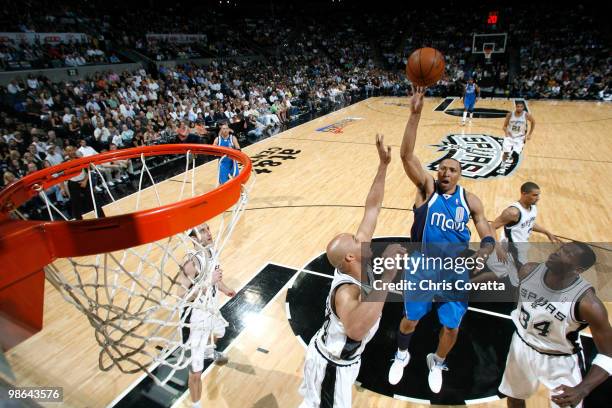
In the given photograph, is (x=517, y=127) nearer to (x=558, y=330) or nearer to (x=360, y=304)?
(x=558, y=330)

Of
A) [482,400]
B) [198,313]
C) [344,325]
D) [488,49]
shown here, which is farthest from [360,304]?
[488,49]

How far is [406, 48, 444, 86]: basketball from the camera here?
140 inches

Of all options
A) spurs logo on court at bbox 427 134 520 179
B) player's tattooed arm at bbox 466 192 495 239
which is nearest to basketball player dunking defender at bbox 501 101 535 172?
spurs logo on court at bbox 427 134 520 179

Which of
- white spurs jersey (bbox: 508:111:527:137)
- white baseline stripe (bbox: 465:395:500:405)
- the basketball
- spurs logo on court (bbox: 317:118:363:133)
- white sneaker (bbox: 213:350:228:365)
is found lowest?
white baseline stripe (bbox: 465:395:500:405)

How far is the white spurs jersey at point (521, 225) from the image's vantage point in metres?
3.83

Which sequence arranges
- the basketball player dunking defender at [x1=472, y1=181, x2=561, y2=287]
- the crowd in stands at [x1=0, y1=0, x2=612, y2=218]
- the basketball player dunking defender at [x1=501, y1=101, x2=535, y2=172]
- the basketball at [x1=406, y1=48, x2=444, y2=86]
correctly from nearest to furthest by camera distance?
the basketball at [x1=406, y1=48, x2=444, y2=86], the basketball player dunking defender at [x1=472, y1=181, x2=561, y2=287], the basketball player dunking defender at [x1=501, y1=101, x2=535, y2=172], the crowd in stands at [x1=0, y1=0, x2=612, y2=218]

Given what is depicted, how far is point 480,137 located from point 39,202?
436 inches

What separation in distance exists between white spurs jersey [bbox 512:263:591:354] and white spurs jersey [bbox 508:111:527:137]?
19.6ft

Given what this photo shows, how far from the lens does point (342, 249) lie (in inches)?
75.8

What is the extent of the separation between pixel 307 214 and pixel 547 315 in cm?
446

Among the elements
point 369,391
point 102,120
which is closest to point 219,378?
point 369,391

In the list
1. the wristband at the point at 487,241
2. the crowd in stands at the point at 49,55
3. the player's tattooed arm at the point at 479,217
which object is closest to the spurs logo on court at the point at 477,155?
the player's tattooed arm at the point at 479,217

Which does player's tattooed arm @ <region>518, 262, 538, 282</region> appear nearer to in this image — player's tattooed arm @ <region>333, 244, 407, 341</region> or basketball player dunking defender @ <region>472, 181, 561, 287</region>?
basketball player dunking defender @ <region>472, 181, 561, 287</region>

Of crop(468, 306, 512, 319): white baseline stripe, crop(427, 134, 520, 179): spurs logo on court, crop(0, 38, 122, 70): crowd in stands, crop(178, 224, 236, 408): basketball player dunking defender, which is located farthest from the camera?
crop(0, 38, 122, 70): crowd in stands
